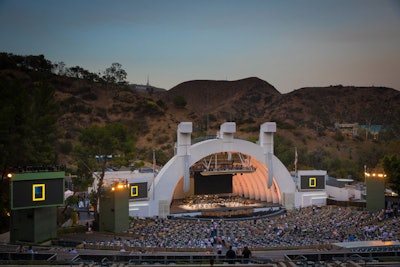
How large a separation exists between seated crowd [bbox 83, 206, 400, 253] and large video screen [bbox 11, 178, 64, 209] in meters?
3.88

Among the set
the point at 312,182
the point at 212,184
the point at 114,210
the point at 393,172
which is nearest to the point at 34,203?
the point at 114,210

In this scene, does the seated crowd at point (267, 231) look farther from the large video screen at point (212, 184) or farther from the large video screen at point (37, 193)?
the large video screen at point (212, 184)

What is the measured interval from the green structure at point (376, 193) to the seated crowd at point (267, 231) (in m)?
1.04

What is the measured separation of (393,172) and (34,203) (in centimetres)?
3066

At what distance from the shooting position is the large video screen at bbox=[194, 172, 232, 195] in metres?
44.0

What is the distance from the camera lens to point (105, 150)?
3491 cm

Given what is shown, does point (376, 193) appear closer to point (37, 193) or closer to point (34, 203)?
point (37, 193)

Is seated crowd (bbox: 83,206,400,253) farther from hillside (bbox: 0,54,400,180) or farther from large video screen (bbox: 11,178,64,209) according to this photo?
hillside (bbox: 0,54,400,180)

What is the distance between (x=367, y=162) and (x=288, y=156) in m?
11.7

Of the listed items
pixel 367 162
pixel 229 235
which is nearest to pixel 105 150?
pixel 229 235

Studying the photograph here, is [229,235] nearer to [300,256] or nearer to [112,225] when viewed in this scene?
[112,225]

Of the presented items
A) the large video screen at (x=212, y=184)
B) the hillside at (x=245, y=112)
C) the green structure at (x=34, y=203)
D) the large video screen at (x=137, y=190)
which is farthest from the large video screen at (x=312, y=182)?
the green structure at (x=34, y=203)

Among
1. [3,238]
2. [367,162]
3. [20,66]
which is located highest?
[20,66]

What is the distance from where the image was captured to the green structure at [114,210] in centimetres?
3130
